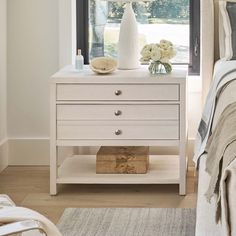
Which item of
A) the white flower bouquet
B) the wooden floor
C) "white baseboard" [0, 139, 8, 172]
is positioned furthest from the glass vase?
"white baseboard" [0, 139, 8, 172]

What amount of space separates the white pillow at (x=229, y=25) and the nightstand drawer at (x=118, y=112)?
48 cm

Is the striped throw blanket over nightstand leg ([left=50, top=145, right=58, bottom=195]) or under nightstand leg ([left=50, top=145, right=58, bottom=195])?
over

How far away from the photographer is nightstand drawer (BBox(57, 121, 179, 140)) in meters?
3.58

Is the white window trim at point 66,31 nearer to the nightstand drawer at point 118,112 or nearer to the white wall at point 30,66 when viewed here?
the white wall at point 30,66

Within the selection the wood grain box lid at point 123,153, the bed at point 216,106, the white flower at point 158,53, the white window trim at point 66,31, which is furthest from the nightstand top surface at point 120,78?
the white window trim at point 66,31

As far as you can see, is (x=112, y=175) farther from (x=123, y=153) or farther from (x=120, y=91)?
(x=120, y=91)

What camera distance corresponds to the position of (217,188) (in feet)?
6.35

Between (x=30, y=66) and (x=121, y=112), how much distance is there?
966mm

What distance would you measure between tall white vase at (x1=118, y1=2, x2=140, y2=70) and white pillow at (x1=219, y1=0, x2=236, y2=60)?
0.51 m

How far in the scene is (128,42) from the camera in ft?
12.4

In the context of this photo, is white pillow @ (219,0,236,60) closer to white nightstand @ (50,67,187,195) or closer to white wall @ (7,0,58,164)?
white nightstand @ (50,67,187,195)

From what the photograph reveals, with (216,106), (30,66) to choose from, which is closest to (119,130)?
(216,106)

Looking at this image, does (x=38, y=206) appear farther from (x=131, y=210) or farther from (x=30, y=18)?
(x=30, y=18)

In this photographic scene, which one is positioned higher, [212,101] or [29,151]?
[212,101]
